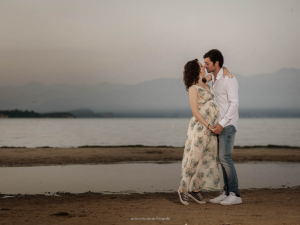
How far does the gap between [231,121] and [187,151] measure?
83 cm

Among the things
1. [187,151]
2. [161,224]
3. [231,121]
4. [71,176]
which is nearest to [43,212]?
[161,224]

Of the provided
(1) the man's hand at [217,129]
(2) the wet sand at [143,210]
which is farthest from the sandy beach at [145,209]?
(1) the man's hand at [217,129]

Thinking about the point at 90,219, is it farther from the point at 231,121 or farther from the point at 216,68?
the point at 216,68

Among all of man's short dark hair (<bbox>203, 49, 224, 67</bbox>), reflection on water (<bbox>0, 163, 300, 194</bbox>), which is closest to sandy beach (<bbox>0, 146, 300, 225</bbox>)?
reflection on water (<bbox>0, 163, 300, 194</bbox>)

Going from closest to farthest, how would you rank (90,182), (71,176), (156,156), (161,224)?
(161,224), (90,182), (71,176), (156,156)

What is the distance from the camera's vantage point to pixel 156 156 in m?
16.2

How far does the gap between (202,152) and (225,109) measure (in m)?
0.75

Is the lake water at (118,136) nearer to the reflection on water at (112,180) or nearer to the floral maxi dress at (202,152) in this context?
the reflection on water at (112,180)

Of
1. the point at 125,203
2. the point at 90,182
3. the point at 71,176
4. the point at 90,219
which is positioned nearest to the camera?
the point at 90,219

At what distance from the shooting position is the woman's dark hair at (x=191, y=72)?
546 cm

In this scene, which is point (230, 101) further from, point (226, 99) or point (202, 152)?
point (202, 152)

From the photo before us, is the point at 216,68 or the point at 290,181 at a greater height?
the point at 216,68

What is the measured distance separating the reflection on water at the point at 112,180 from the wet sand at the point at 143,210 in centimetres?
109

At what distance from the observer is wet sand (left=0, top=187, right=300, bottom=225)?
4.76 m
